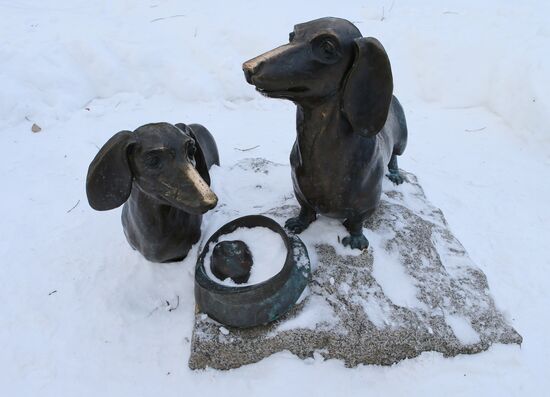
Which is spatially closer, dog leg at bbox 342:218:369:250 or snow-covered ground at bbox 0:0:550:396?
snow-covered ground at bbox 0:0:550:396

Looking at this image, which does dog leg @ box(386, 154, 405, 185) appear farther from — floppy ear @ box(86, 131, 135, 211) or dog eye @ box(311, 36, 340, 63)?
floppy ear @ box(86, 131, 135, 211)

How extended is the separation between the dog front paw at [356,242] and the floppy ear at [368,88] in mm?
637

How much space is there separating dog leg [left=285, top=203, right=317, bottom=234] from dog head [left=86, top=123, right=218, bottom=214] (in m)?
0.66

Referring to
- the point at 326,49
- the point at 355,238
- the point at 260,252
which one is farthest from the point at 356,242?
the point at 326,49

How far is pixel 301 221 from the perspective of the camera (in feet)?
8.30

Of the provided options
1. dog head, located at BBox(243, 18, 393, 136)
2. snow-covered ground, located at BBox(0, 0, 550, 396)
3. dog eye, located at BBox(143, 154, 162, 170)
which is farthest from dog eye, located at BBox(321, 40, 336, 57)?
snow-covered ground, located at BBox(0, 0, 550, 396)

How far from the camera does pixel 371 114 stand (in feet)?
6.31

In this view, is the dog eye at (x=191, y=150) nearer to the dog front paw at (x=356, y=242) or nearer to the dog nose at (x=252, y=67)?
the dog nose at (x=252, y=67)

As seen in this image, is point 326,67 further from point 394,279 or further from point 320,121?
point 394,279

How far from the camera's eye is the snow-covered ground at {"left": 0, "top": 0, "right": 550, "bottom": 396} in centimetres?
225

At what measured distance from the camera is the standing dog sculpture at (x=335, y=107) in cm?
180

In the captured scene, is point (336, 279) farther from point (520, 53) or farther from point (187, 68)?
point (520, 53)

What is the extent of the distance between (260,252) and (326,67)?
90 centimetres

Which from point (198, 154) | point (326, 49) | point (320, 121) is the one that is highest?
point (326, 49)
